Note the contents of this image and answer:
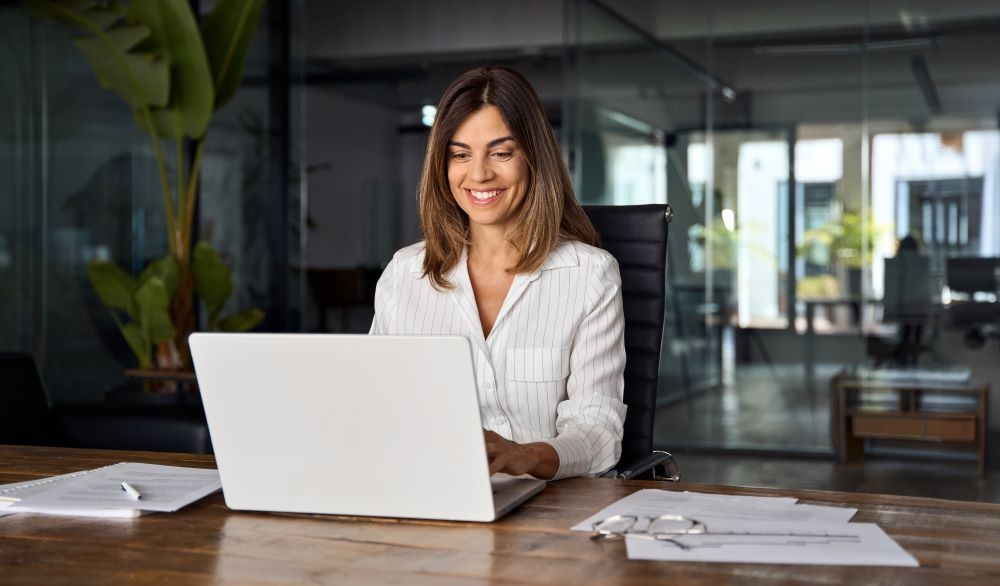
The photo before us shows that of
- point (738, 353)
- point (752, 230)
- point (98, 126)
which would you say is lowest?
point (738, 353)

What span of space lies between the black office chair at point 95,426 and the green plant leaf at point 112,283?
68.9 inches

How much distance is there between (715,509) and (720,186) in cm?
504

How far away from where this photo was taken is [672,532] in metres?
1.18

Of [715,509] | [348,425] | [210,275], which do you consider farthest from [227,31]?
[715,509]

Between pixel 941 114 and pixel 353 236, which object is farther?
pixel 353 236

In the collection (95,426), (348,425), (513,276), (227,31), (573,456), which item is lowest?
(95,426)

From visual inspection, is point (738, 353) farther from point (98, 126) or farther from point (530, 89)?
point (530, 89)

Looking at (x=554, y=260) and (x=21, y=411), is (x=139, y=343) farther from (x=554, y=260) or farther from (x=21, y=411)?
(x=554, y=260)

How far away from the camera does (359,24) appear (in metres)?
8.30

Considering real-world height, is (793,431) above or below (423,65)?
below

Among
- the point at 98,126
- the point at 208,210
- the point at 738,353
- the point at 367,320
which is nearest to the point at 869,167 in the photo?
the point at 738,353

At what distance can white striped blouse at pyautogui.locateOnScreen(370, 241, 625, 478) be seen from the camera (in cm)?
192

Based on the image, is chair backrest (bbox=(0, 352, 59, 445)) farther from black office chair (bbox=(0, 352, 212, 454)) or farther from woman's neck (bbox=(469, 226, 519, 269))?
woman's neck (bbox=(469, 226, 519, 269))

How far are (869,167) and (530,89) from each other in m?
4.13
